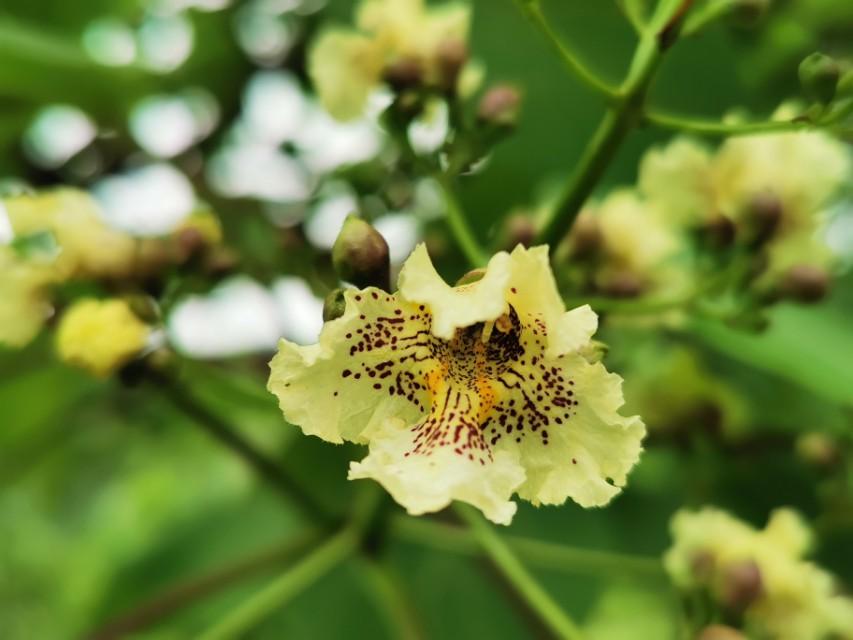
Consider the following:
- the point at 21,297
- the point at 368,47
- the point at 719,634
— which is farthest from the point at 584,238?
the point at 21,297

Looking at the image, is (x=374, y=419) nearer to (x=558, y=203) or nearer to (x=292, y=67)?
(x=558, y=203)

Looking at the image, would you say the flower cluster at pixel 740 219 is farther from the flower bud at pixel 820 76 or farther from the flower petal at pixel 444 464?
the flower petal at pixel 444 464

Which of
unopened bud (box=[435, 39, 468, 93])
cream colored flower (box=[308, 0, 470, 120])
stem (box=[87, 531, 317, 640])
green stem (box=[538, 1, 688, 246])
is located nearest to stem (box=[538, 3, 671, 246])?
green stem (box=[538, 1, 688, 246])

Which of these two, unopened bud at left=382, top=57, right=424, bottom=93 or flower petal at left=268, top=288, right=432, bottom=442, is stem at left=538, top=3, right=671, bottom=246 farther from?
unopened bud at left=382, top=57, right=424, bottom=93

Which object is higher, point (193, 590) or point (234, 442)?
point (234, 442)

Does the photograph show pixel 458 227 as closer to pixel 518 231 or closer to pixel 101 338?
pixel 518 231

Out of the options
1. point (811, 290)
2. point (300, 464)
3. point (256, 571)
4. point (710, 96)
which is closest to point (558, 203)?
point (811, 290)
